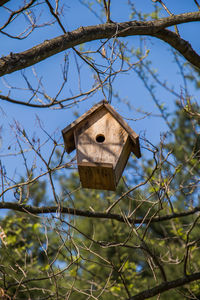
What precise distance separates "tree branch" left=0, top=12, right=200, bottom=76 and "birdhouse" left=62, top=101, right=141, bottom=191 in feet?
1.98

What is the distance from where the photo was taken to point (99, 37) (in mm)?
3717

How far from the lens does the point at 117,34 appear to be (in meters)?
3.74

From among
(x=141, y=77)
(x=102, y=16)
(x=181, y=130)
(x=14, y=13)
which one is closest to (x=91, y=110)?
(x=14, y=13)

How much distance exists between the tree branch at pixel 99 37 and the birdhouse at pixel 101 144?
1.98 feet

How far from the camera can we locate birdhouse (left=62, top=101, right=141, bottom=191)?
3.60m

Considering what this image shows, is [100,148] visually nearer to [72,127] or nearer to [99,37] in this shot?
[72,127]

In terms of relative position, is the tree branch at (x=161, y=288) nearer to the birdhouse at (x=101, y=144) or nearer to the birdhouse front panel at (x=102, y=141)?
the birdhouse at (x=101, y=144)

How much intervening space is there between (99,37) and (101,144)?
0.88 meters

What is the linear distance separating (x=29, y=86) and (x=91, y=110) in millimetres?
672

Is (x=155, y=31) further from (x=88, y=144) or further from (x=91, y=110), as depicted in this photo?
(x=88, y=144)

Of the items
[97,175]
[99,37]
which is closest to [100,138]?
[97,175]

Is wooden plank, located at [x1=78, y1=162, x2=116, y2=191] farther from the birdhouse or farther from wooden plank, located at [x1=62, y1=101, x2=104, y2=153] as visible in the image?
wooden plank, located at [x1=62, y1=101, x2=104, y2=153]

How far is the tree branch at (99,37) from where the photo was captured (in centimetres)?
322

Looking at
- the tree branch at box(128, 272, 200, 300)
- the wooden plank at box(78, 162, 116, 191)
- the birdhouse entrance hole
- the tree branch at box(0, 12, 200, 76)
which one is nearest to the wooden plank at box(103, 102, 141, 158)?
the birdhouse entrance hole
